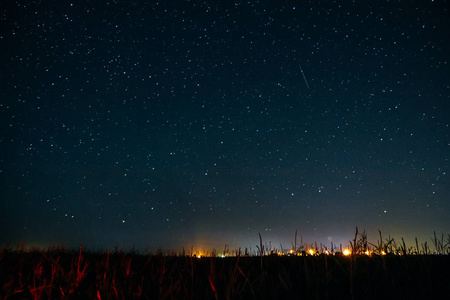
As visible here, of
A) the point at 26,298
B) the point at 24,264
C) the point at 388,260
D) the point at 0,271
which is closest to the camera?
the point at 26,298

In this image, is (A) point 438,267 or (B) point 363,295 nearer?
(B) point 363,295

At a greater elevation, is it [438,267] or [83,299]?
[438,267]

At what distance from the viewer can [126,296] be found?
7.23 feet

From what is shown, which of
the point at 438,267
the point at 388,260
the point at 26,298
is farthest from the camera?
the point at 388,260

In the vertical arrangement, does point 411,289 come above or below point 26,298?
above

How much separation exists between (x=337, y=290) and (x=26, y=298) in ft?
8.78

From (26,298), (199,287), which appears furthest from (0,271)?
(199,287)

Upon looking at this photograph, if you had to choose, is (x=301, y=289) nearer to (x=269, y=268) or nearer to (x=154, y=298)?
(x=269, y=268)

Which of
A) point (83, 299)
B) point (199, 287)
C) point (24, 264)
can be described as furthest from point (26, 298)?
point (24, 264)

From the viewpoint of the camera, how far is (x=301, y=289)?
2270mm

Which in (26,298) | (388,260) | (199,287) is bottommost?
(26,298)

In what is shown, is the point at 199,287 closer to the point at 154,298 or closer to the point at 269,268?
the point at 154,298

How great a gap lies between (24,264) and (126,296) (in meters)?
3.18

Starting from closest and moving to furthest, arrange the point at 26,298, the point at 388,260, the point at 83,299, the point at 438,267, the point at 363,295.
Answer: the point at 363,295, the point at 83,299, the point at 26,298, the point at 438,267, the point at 388,260
